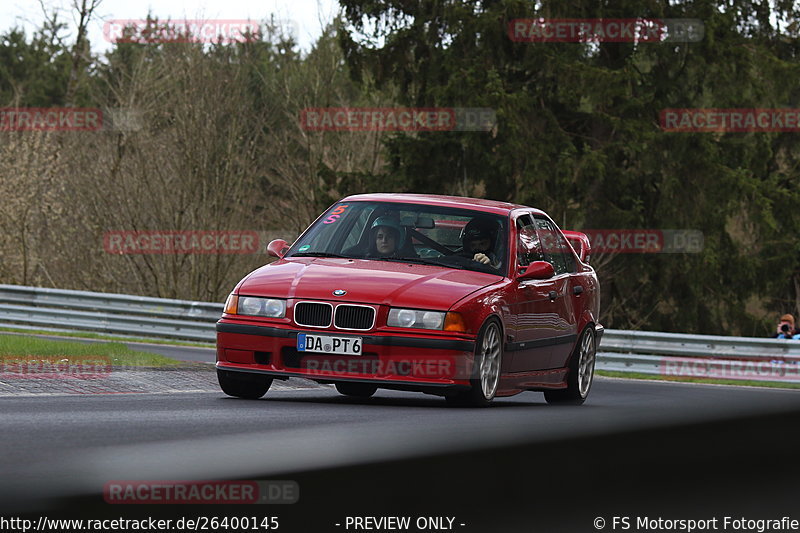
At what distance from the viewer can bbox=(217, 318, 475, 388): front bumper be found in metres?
9.84

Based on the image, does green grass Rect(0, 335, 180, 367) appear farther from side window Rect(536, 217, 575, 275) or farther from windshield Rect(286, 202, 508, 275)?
side window Rect(536, 217, 575, 275)

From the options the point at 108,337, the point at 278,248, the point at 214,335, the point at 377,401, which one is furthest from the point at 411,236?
the point at 108,337

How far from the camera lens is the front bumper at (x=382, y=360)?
9844 mm

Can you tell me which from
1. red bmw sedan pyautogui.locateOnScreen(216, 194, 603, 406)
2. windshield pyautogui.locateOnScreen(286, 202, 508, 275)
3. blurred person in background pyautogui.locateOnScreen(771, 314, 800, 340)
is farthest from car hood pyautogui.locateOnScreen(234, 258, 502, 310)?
blurred person in background pyautogui.locateOnScreen(771, 314, 800, 340)

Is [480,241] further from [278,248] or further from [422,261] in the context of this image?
[278,248]

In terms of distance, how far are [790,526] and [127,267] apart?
3020cm

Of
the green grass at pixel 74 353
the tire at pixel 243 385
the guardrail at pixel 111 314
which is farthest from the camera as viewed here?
the guardrail at pixel 111 314

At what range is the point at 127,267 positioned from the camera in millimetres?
34312

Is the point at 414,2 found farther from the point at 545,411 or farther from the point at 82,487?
the point at 82,487

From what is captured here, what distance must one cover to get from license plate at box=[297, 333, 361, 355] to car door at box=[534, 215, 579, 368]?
2324 millimetres

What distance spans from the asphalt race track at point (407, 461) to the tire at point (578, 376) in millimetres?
2468

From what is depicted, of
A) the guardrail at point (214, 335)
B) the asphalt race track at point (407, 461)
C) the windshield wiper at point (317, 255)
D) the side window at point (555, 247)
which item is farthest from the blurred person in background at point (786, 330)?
the asphalt race track at point (407, 461)

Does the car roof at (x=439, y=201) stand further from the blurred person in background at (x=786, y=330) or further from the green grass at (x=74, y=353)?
the blurred person in background at (x=786, y=330)

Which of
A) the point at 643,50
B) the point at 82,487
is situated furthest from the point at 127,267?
the point at 82,487
